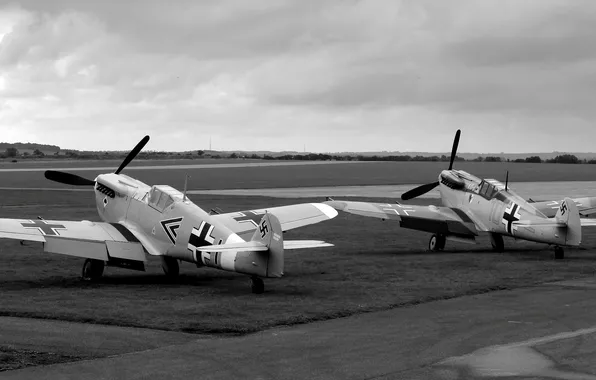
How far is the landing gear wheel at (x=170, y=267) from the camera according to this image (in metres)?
Answer: 19.1

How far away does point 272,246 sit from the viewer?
15.8 metres

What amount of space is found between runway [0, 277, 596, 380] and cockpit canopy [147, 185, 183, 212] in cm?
620

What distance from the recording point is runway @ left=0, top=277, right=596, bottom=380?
1021 cm

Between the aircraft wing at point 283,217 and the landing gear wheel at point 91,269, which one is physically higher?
the aircraft wing at point 283,217

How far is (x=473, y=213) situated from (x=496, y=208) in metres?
1.27

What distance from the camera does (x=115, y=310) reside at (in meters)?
14.7

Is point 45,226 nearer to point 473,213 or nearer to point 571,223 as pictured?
point 571,223

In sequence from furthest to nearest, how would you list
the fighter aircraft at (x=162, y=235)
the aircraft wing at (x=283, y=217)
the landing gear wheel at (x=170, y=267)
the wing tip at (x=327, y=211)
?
the wing tip at (x=327, y=211), the aircraft wing at (x=283, y=217), the landing gear wheel at (x=170, y=267), the fighter aircraft at (x=162, y=235)

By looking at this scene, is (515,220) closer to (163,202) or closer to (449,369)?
(163,202)

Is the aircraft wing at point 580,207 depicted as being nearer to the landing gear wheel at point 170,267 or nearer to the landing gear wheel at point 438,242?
the landing gear wheel at point 438,242

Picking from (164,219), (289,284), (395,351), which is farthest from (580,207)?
(395,351)

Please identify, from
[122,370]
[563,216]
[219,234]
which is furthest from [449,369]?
[563,216]

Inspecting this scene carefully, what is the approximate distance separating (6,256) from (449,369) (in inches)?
614

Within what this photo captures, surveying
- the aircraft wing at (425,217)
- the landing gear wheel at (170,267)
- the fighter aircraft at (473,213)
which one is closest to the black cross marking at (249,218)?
the landing gear wheel at (170,267)
